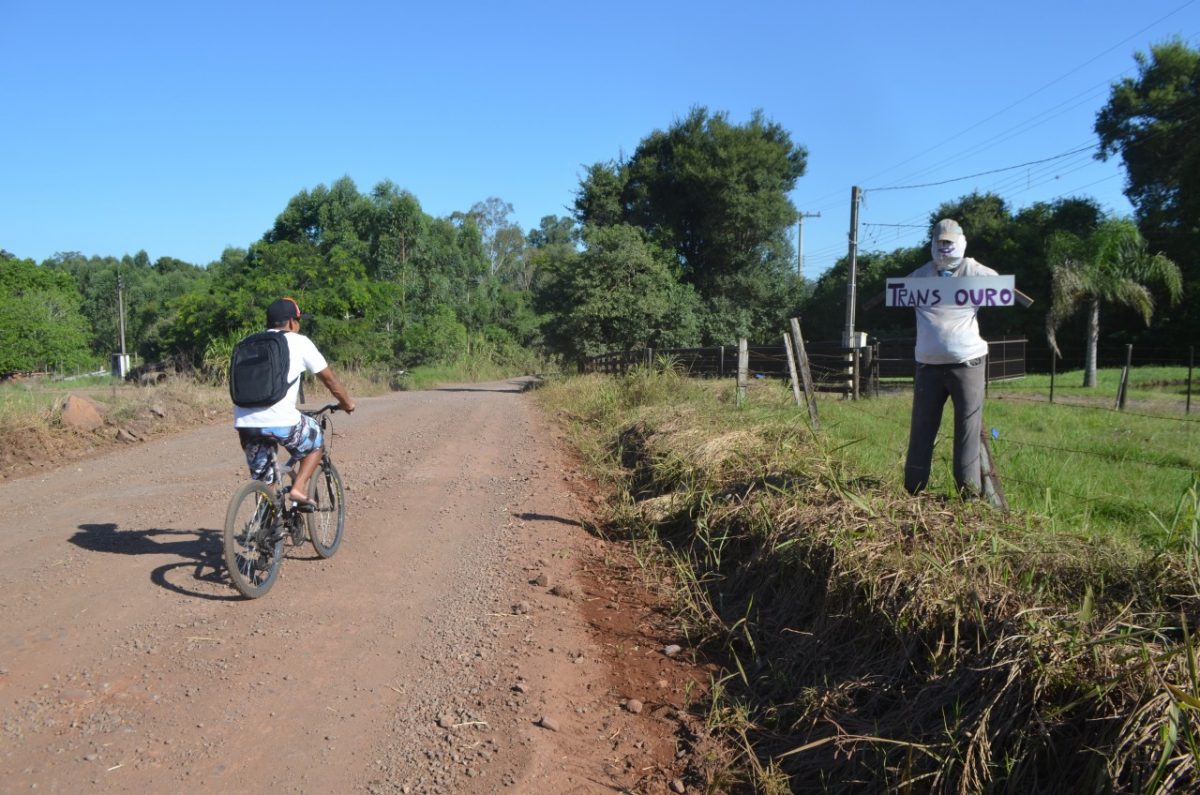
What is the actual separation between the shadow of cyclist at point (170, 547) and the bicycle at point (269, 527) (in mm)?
211

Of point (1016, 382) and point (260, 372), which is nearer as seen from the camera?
point (260, 372)

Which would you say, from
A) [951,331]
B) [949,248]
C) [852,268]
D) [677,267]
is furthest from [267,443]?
[677,267]

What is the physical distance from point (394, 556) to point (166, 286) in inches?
2905

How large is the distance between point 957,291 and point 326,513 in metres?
4.29

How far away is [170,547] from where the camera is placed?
5.77 m

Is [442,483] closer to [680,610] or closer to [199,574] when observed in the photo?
[199,574]

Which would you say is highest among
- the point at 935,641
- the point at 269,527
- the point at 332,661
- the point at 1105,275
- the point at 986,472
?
the point at 1105,275

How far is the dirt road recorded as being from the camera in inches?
123

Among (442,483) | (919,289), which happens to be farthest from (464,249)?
(919,289)

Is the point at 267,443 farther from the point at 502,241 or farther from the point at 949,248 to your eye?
the point at 502,241

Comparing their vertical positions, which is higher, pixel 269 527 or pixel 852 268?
pixel 852 268

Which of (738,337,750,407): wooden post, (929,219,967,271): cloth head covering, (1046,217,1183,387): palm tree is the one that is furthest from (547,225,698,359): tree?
(929,219,967,271): cloth head covering

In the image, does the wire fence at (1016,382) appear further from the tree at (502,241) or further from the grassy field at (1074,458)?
the tree at (502,241)

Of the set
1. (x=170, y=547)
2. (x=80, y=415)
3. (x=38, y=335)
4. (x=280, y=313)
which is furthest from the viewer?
(x=38, y=335)
